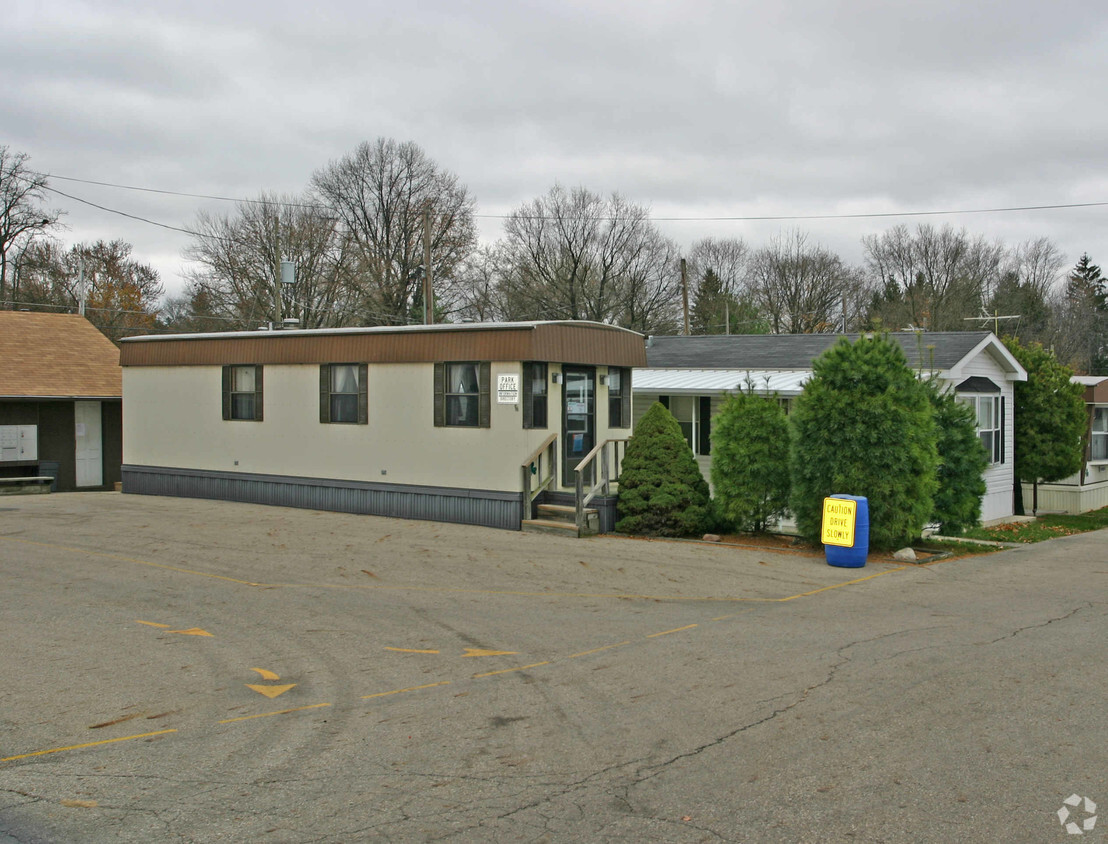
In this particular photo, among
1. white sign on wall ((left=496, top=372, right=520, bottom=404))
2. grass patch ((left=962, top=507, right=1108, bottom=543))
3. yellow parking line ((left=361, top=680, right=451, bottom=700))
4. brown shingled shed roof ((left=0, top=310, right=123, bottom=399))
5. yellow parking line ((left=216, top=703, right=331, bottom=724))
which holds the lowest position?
grass patch ((left=962, top=507, right=1108, bottom=543))

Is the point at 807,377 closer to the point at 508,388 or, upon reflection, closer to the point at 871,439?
the point at 871,439

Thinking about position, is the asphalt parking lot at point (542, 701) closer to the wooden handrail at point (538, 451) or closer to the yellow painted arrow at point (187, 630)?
the yellow painted arrow at point (187, 630)

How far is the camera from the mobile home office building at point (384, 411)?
1694cm

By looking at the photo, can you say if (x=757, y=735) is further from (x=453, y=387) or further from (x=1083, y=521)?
(x=1083, y=521)

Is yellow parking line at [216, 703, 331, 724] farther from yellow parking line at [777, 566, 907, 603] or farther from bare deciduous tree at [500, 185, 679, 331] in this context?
bare deciduous tree at [500, 185, 679, 331]

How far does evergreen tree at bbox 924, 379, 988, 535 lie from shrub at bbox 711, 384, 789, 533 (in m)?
2.51

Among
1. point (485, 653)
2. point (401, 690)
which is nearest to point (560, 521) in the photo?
point (485, 653)

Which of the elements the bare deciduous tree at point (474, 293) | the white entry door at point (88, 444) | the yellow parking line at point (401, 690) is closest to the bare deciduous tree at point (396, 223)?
the bare deciduous tree at point (474, 293)

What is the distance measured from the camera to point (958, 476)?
16.0 meters

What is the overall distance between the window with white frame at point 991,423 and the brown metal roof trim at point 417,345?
7902mm

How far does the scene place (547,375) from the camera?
17.1 meters

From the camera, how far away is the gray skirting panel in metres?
17.1

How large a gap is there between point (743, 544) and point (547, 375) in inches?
173

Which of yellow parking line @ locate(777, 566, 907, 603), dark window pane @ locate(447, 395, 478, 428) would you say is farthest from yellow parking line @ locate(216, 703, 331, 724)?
dark window pane @ locate(447, 395, 478, 428)
